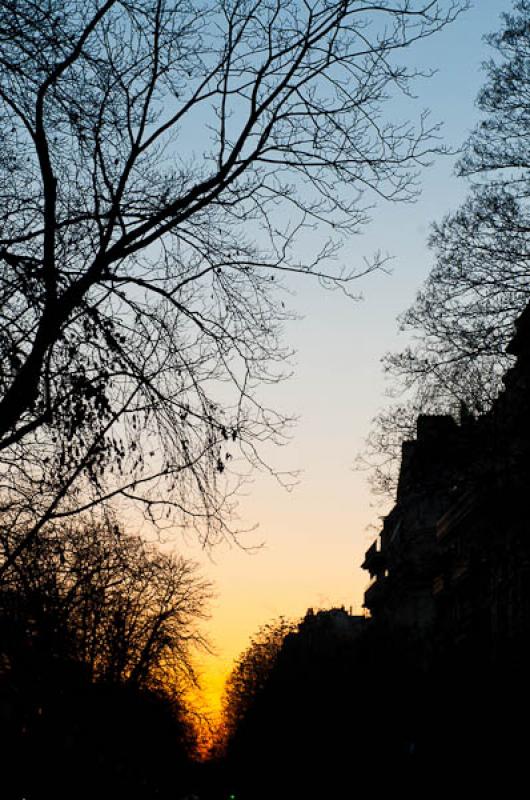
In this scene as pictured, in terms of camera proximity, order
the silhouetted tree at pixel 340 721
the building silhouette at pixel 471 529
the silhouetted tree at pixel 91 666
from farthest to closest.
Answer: the silhouetted tree at pixel 340 721
the building silhouette at pixel 471 529
the silhouetted tree at pixel 91 666

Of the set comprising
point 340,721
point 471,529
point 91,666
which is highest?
point 471,529

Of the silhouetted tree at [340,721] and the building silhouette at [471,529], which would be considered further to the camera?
the silhouetted tree at [340,721]

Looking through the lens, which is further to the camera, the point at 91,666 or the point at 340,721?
the point at 340,721

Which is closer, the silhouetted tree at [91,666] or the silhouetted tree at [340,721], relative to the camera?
the silhouetted tree at [91,666]

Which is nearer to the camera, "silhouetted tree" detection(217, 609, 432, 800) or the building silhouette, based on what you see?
the building silhouette

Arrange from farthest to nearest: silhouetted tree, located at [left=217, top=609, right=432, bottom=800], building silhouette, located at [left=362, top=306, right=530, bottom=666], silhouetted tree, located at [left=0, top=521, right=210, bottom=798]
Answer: silhouetted tree, located at [left=217, top=609, right=432, bottom=800] < building silhouette, located at [left=362, top=306, right=530, bottom=666] < silhouetted tree, located at [left=0, top=521, right=210, bottom=798]

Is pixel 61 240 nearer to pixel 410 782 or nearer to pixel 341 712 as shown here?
pixel 410 782

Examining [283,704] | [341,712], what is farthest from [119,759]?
[341,712]

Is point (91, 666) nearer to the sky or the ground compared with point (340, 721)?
nearer to the ground

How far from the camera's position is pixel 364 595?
303 ft

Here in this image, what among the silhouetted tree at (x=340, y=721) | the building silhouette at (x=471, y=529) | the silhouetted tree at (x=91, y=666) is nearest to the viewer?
the silhouetted tree at (x=91, y=666)

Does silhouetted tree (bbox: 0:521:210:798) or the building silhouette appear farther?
the building silhouette

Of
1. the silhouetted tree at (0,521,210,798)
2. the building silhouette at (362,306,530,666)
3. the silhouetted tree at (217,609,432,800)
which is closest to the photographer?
the silhouetted tree at (0,521,210,798)

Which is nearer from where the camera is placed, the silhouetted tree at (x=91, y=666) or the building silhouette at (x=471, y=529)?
the silhouetted tree at (x=91, y=666)
